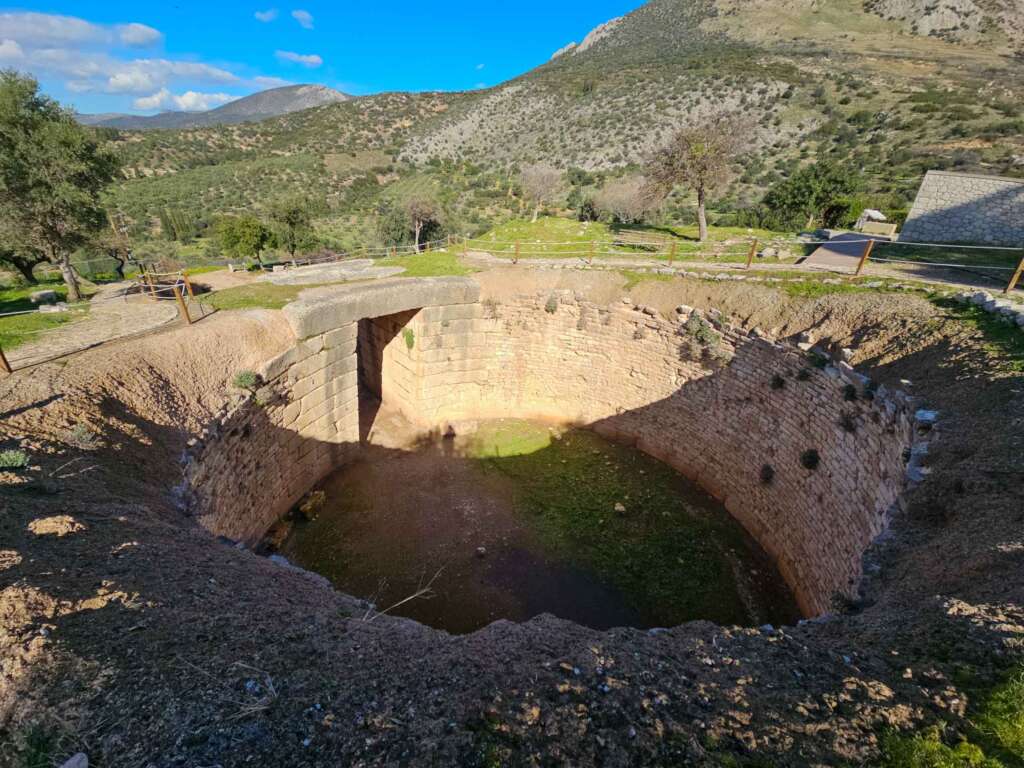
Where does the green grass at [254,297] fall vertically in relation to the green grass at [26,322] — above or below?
above

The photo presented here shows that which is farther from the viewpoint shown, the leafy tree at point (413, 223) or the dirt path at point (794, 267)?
the leafy tree at point (413, 223)

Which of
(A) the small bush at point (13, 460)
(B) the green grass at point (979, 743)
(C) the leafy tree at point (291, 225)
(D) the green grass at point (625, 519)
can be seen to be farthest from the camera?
(C) the leafy tree at point (291, 225)

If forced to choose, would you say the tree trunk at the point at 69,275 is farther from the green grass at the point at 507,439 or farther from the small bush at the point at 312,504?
the green grass at the point at 507,439

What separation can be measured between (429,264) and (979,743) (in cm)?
1405

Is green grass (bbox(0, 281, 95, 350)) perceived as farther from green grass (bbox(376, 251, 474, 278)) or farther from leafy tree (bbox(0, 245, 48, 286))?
green grass (bbox(376, 251, 474, 278))

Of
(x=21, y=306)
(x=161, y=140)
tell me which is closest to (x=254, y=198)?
(x=161, y=140)

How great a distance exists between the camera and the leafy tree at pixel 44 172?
32.7 feet

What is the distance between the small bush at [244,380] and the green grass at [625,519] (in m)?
6.09

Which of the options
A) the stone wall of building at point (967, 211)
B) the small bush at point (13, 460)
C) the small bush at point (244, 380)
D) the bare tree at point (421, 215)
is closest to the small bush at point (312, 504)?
the small bush at point (244, 380)

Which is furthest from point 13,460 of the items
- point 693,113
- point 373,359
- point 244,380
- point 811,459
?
point 693,113

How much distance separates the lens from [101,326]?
8.99 metres

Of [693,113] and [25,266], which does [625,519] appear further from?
[693,113]

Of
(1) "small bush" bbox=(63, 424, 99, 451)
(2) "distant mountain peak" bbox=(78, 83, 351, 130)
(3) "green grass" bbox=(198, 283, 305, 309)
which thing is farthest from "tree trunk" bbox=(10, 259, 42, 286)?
(2) "distant mountain peak" bbox=(78, 83, 351, 130)

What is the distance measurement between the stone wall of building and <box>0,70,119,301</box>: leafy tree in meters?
23.2
